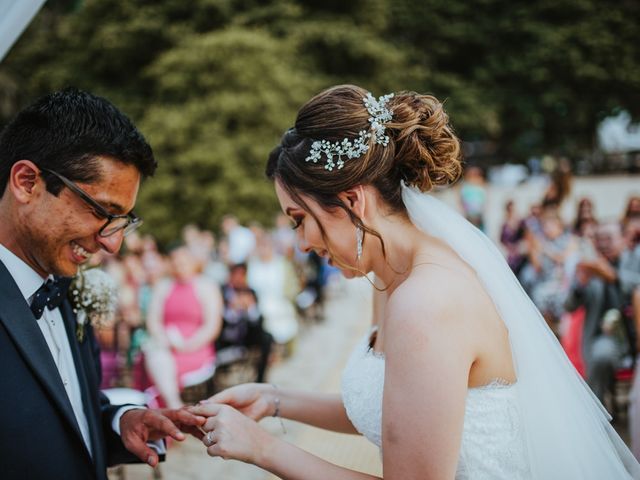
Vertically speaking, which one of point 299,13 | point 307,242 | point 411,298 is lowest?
point 411,298

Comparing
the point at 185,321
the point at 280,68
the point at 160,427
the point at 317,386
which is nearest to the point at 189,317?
the point at 185,321

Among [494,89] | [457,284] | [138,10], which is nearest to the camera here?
[457,284]

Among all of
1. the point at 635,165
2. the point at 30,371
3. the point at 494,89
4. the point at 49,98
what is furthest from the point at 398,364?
the point at 635,165

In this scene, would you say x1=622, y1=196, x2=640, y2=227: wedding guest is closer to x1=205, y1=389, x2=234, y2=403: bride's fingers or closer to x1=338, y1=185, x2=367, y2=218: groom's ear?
x1=338, y1=185, x2=367, y2=218: groom's ear

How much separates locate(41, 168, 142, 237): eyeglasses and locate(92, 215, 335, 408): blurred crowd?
2.36 meters

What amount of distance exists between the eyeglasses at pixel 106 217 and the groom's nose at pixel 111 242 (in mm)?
12

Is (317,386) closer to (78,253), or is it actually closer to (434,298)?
(78,253)

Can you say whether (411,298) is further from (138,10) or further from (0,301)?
(138,10)

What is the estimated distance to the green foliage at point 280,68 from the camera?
17.6m

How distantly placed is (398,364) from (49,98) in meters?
1.38

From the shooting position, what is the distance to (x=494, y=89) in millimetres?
26516

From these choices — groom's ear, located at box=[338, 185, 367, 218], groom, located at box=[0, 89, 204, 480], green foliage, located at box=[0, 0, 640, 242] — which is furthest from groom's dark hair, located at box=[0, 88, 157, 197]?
green foliage, located at box=[0, 0, 640, 242]

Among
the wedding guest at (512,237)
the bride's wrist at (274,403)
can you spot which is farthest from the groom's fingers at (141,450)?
the wedding guest at (512,237)

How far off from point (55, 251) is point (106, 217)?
0.63 ft
